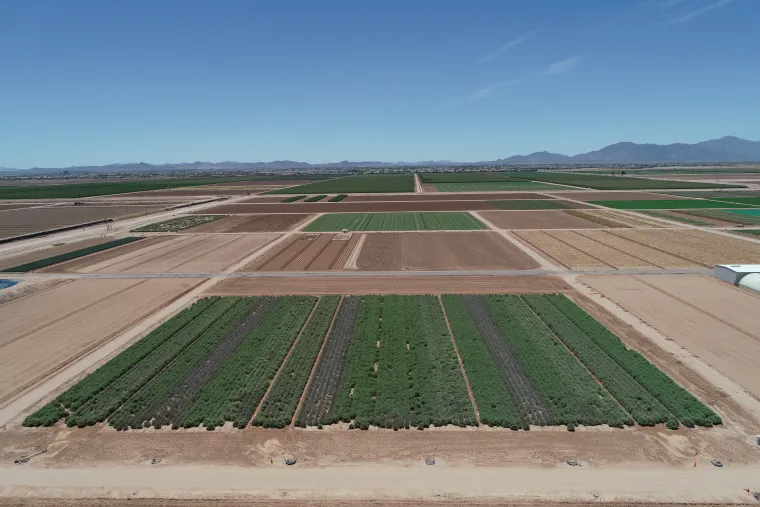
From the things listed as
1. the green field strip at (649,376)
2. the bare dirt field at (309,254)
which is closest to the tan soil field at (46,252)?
the bare dirt field at (309,254)

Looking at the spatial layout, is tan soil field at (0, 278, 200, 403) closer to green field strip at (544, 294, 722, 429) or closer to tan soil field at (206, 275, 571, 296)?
tan soil field at (206, 275, 571, 296)

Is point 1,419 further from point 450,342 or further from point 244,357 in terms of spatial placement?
point 450,342

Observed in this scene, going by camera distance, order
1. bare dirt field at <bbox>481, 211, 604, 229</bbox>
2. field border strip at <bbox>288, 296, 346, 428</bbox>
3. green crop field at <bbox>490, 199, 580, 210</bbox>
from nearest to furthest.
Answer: field border strip at <bbox>288, 296, 346, 428</bbox>, bare dirt field at <bbox>481, 211, 604, 229</bbox>, green crop field at <bbox>490, 199, 580, 210</bbox>

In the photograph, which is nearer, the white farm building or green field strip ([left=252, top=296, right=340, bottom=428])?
green field strip ([left=252, top=296, right=340, bottom=428])

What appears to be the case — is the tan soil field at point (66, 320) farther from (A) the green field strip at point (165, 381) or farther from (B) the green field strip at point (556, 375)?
(B) the green field strip at point (556, 375)

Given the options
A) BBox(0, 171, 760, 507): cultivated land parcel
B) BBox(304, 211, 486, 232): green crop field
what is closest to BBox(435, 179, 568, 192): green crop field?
BBox(304, 211, 486, 232): green crop field
